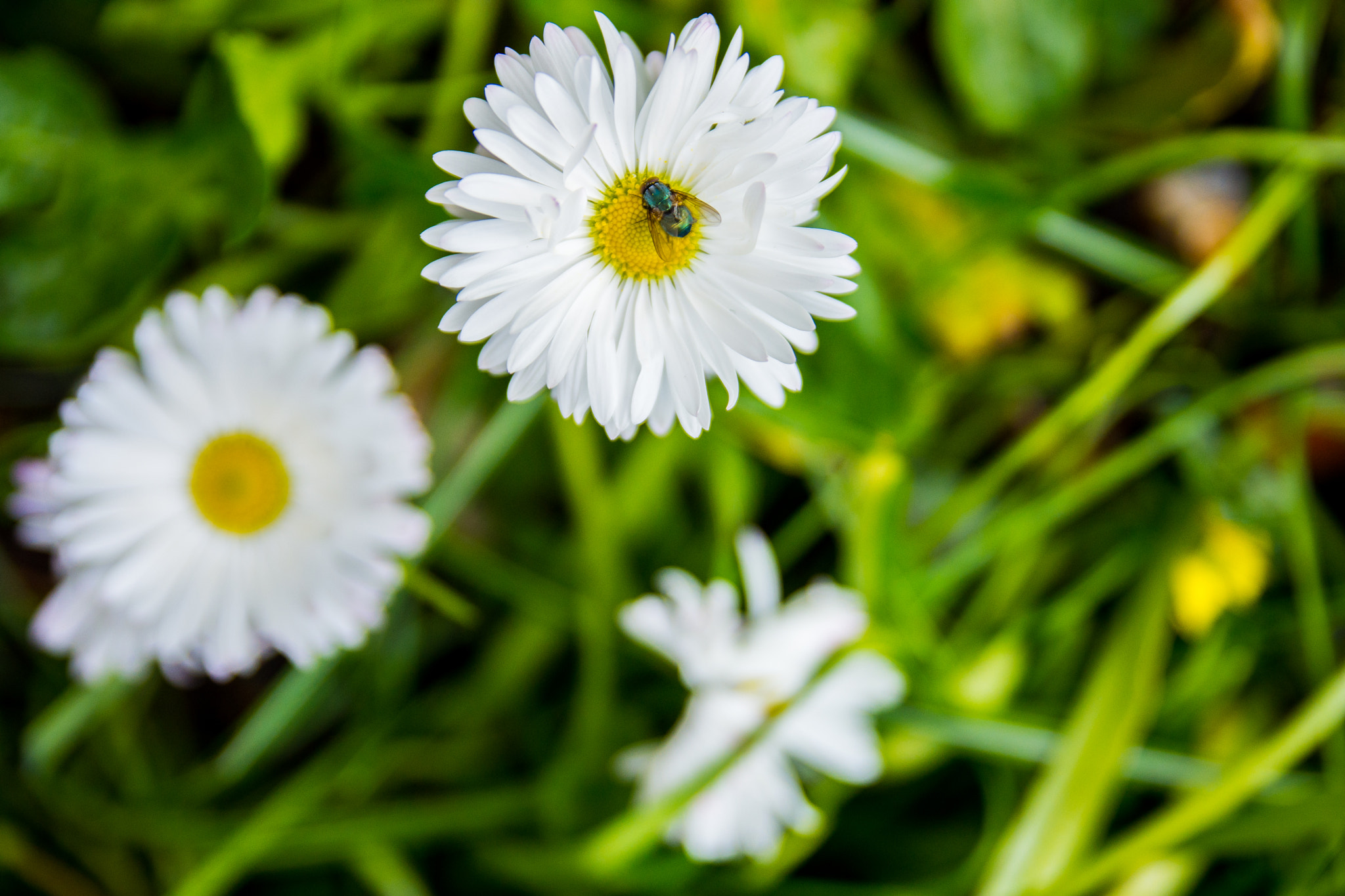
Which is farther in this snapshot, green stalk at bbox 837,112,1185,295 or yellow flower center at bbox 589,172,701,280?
green stalk at bbox 837,112,1185,295

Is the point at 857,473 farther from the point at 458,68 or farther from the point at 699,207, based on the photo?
the point at 458,68

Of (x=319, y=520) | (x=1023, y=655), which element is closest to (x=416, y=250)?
(x=319, y=520)

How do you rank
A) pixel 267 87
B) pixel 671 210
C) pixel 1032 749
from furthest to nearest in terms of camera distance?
pixel 1032 749
pixel 267 87
pixel 671 210

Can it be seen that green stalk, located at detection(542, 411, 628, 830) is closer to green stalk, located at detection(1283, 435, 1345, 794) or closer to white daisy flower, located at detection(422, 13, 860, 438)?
white daisy flower, located at detection(422, 13, 860, 438)

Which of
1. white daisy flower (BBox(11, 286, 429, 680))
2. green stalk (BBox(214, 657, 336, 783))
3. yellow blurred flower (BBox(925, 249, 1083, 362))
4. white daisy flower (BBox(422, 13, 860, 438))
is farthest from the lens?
yellow blurred flower (BBox(925, 249, 1083, 362))

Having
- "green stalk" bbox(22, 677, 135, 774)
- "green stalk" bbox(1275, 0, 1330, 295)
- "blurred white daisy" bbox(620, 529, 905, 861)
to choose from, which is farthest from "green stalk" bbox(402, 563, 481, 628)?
"green stalk" bbox(1275, 0, 1330, 295)

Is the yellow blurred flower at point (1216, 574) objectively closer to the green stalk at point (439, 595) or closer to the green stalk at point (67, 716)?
the green stalk at point (439, 595)

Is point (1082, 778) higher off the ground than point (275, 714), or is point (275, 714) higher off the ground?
point (1082, 778)

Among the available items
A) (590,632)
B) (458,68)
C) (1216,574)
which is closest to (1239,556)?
(1216,574)
